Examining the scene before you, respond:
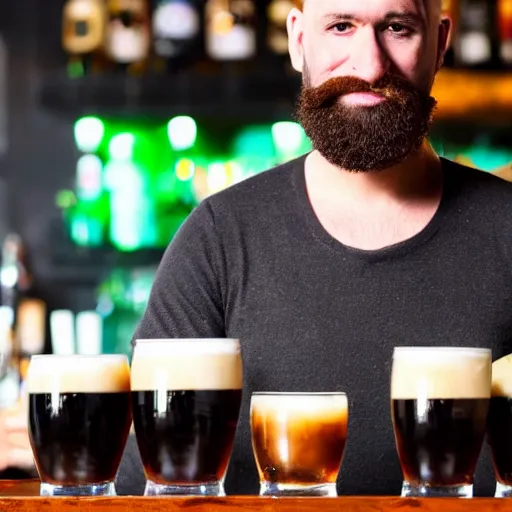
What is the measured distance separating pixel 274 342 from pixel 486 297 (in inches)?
12.3

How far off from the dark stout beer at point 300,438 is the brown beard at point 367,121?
2.07 ft

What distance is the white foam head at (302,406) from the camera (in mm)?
1046

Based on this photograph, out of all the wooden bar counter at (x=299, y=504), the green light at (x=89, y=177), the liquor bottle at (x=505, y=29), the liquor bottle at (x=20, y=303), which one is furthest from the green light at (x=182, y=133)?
the wooden bar counter at (x=299, y=504)

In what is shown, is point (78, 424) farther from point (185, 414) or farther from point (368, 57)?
point (368, 57)

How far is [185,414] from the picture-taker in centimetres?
102

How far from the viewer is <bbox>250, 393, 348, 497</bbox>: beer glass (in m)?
1.04

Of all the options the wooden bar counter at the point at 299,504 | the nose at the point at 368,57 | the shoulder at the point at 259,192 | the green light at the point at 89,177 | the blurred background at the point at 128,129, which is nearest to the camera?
the wooden bar counter at the point at 299,504

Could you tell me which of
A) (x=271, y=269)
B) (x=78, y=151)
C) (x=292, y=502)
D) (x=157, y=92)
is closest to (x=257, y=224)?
(x=271, y=269)

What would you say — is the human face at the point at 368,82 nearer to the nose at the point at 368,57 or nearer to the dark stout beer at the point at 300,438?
the nose at the point at 368,57

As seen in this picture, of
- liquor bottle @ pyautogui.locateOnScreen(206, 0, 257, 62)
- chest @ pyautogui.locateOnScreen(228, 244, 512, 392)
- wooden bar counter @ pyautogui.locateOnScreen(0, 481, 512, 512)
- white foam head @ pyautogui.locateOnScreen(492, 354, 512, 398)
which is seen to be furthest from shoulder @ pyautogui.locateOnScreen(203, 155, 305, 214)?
liquor bottle @ pyautogui.locateOnScreen(206, 0, 257, 62)

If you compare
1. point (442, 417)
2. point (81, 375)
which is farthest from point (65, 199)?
point (442, 417)

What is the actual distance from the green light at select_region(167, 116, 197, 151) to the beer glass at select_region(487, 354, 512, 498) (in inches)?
109

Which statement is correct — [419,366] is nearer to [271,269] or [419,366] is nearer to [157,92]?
[271,269]

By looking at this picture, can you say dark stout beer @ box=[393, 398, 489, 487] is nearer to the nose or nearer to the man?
the man
